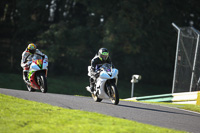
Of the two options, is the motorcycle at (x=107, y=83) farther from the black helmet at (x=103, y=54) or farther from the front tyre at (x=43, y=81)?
the front tyre at (x=43, y=81)

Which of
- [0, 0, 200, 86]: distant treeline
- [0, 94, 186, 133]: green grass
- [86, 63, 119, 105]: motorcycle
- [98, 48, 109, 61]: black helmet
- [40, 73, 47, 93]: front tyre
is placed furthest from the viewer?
[0, 0, 200, 86]: distant treeline

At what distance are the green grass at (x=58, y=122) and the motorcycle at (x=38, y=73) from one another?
150 inches

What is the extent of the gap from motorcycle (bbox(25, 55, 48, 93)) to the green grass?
12.5ft

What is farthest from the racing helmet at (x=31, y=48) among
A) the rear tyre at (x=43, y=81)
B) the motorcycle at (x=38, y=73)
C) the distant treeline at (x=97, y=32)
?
the distant treeline at (x=97, y=32)

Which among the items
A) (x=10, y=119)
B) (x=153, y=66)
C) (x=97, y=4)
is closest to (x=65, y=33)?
(x=97, y=4)

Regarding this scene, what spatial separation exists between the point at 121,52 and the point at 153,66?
4.52m

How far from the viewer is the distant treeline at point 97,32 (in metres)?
35.7

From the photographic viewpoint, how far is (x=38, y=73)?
46.1ft

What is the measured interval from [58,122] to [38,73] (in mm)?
6221

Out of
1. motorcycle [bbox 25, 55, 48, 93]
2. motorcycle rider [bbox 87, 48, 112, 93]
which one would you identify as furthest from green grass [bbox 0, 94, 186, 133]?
motorcycle [bbox 25, 55, 48, 93]

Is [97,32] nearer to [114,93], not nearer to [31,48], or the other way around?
[31,48]

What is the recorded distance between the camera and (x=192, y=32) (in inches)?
633

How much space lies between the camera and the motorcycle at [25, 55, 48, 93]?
45.3 feet

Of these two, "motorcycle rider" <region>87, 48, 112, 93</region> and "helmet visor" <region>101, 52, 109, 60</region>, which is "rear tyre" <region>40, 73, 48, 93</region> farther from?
"helmet visor" <region>101, 52, 109, 60</region>
